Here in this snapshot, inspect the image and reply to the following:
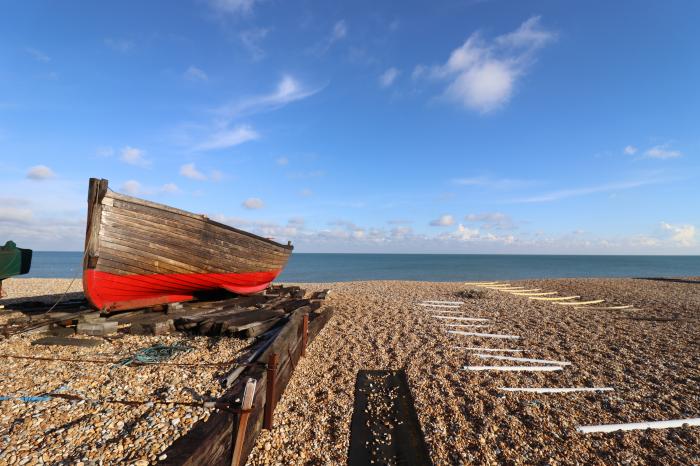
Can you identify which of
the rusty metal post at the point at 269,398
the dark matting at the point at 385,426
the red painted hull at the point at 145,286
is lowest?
the dark matting at the point at 385,426

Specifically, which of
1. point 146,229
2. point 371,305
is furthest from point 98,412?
point 371,305

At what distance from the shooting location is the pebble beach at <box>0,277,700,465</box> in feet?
10.5

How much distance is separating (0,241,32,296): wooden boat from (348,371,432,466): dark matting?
11.4m

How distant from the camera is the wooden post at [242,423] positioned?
3.04 metres

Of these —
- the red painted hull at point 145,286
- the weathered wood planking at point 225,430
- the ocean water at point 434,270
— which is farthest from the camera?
the ocean water at point 434,270

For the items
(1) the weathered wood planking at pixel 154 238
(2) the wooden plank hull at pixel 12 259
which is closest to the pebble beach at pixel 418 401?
(1) the weathered wood planking at pixel 154 238

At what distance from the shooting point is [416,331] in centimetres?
854

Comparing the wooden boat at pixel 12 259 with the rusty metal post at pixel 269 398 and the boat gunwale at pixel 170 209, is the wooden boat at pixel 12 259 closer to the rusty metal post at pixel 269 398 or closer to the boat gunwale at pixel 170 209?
the boat gunwale at pixel 170 209

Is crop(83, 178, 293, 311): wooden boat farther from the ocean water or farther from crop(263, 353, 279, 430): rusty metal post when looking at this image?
the ocean water

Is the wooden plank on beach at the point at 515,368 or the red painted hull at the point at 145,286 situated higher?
the red painted hull at the point at 145,286

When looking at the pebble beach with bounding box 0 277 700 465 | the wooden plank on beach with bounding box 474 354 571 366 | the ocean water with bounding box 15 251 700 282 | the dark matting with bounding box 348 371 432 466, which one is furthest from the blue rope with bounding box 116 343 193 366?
the ocean water with bounding box 15 251 700 282

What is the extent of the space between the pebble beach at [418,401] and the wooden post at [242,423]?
0.41m

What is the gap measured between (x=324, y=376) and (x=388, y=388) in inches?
44.8

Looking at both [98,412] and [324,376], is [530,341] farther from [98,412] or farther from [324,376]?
[98,412]
